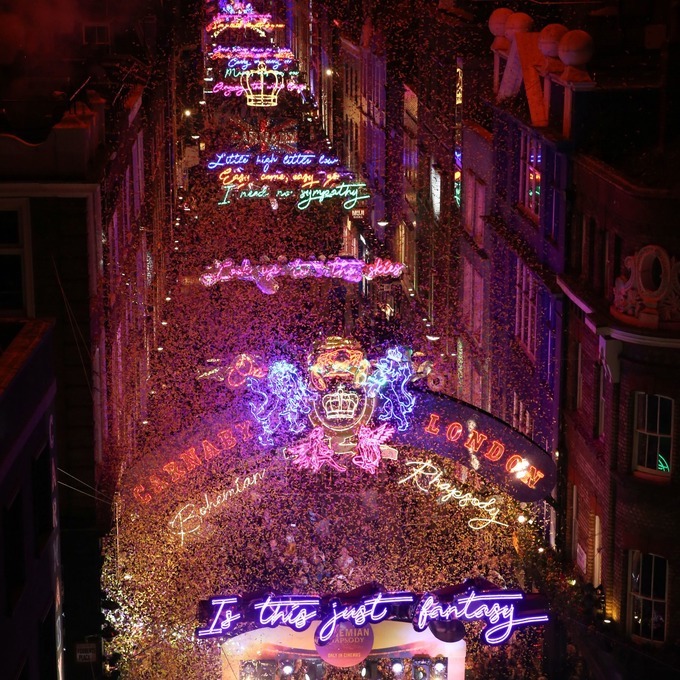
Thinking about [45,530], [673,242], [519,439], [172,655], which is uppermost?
[673,242]

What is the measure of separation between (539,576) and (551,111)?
28.0 feet

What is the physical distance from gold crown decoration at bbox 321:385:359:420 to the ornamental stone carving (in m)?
4.43

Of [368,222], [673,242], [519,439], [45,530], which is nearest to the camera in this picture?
[45,530]

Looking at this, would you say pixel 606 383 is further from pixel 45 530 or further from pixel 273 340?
pixel 273 340

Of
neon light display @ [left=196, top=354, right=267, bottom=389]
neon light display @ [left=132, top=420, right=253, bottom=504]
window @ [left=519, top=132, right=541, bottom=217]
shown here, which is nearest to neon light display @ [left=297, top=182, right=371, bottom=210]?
window @ [left=519, top=132, right=541, bottom=217]

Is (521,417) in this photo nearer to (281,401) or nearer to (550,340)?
(550,340)

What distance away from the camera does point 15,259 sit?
67.2ft

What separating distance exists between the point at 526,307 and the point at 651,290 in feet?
28.8

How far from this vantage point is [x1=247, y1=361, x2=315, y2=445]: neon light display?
20969 millimetres

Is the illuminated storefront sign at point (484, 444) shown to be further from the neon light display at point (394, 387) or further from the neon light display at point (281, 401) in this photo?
the neon light display at point (281, 401)

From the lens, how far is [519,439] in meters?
20.5

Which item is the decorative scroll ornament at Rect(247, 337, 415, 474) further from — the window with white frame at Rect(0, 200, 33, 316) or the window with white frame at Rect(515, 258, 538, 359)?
the window with white frame at Rect(515, 258, 538, 359)

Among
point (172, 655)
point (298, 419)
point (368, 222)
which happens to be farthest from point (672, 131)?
point (368, 222)

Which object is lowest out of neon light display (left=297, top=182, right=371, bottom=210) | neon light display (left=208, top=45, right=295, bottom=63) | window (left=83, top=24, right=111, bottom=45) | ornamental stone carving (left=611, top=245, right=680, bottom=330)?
neon light display (left=297, top=182, right=371, bottom=210)
